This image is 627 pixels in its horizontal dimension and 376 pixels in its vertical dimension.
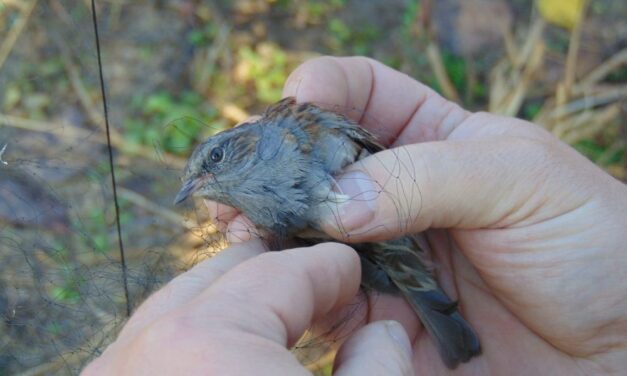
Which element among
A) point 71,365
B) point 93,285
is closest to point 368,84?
point 93,285

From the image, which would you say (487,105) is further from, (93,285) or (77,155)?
(93,285)

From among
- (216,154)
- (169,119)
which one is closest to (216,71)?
(169,119)

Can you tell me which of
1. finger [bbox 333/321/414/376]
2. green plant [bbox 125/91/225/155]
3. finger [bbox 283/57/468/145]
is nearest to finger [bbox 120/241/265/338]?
finger [bbox 333/321/414/376]

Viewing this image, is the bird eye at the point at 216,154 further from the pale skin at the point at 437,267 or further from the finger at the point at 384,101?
the finger at the point at 384,101

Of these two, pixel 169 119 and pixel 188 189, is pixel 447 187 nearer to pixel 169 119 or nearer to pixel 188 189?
pixel 188 189

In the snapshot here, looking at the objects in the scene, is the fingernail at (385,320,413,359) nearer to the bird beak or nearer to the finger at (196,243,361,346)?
the finger at (196,243,361,346)

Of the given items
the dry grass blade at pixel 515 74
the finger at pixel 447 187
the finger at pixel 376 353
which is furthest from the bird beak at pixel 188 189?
the dry grass blade at pixel 515 74
